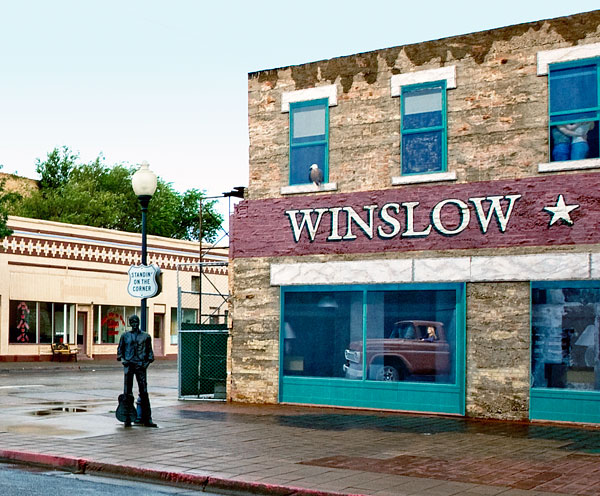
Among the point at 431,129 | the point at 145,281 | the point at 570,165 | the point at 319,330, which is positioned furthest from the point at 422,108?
the point at 145,281

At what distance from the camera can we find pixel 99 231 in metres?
41.7

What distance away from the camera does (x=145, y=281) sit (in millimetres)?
15586

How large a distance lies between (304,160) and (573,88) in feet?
17.7

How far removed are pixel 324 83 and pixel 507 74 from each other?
376cm

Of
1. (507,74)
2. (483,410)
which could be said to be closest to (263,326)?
(483,410)

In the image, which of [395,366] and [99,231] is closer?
[395,366]

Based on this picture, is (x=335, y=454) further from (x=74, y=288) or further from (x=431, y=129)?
(x=74, y=288)

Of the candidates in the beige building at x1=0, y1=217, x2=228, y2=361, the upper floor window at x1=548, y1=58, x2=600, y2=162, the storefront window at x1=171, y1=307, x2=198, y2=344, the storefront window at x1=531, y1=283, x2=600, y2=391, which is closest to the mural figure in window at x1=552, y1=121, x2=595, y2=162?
the upper floor window at x1=548, y1=58, x2=600, y2=162

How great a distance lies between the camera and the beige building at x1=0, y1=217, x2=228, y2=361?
124 feet

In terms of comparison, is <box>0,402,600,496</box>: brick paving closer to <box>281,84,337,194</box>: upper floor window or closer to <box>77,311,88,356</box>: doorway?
<box>281,84,337,194</box>: upper floor window

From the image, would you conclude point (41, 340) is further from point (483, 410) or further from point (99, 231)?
point (483, 410)

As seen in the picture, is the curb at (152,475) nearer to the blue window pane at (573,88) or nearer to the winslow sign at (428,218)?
the winslow sign at (428,218)

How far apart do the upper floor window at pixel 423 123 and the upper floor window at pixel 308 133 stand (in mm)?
1540

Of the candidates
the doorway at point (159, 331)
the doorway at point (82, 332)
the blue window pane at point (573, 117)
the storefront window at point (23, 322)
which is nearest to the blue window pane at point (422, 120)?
the blue window pane at point (573, 117)
